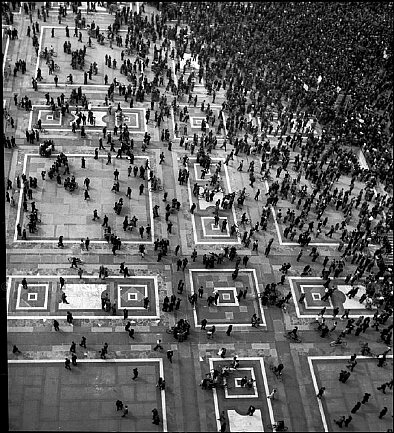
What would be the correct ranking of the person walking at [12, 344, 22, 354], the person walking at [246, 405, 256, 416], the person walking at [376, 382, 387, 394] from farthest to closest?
the person walking at [376, 382, 387, 394] < the person walking at [12, 344, 22, 354] < the person walking at [246, 405, 256, 416]

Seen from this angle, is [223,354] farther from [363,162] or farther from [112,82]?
[112,82]

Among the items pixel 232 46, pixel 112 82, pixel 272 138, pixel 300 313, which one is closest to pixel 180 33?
pixel 232 46

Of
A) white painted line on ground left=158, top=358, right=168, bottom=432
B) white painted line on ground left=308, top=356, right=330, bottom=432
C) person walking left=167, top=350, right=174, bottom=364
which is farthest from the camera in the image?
person walking left=167, top=350, right=174, bottom=364

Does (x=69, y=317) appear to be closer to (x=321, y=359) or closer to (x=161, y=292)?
(x=161, y=292)

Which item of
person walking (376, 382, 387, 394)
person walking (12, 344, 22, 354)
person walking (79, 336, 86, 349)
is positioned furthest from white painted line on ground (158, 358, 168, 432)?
person walking (376, 382, 387, 394)

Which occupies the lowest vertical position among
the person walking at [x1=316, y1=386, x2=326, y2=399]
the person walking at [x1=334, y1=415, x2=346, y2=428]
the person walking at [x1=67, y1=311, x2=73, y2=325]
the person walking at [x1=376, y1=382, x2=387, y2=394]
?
the person walking at [x1=334, y1=415, x2=346, y2=428]

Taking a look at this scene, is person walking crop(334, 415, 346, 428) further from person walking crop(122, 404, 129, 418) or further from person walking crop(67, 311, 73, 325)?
person walking crop(67, 311, 73, 325)

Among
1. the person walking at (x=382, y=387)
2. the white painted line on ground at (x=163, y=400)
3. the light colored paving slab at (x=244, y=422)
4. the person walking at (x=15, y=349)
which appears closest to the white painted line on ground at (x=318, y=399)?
the light colored paving slab at (x=244, y=422)

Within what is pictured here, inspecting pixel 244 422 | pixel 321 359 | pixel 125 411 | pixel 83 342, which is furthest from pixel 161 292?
pixel 321 359
